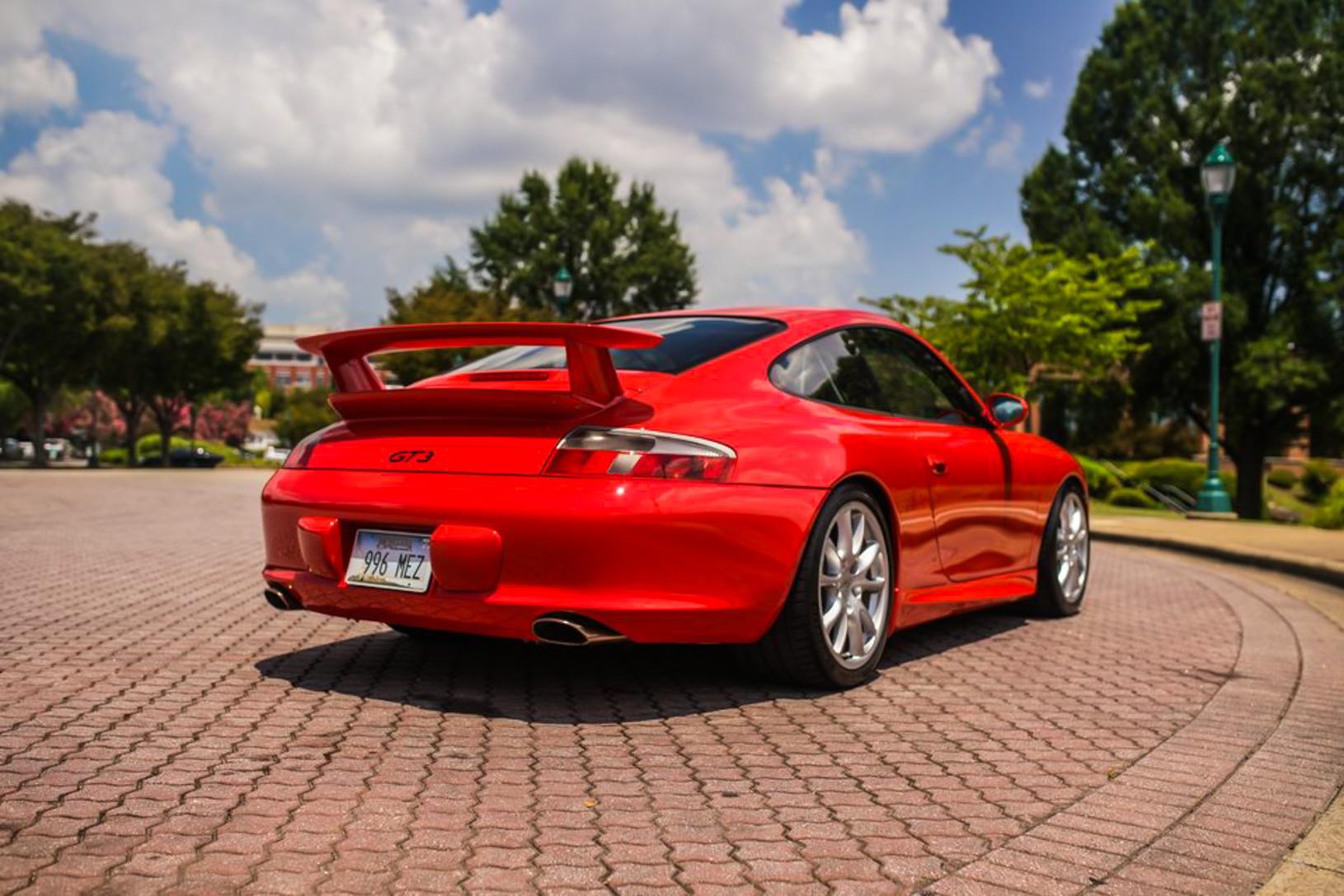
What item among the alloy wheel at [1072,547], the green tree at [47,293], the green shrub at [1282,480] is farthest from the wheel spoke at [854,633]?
the green shrub at [1282,480]

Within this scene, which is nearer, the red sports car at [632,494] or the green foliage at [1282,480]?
the red sports car at [632,494]

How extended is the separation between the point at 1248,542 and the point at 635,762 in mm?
9910

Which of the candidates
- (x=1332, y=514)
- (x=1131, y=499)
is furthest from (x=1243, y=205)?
(x=1332, y=514)

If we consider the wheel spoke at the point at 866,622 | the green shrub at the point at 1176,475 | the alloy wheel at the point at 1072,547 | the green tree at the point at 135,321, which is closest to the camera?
the wheel spoke at the point at 866,622

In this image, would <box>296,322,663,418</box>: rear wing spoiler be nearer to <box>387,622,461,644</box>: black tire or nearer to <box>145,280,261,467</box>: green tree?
<box>387,622,461,644</box>: black tire

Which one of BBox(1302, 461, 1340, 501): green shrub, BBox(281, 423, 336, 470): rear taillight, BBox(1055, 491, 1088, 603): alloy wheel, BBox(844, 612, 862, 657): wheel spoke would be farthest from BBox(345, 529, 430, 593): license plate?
BBox(1302, 461, 1340, 501): green shrub

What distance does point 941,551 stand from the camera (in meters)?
5.39

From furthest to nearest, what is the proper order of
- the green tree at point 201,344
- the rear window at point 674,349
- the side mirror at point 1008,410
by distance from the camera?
the green tree at point 201,344 → the side mirror at point 1008,410 → the rear window at point 674,349

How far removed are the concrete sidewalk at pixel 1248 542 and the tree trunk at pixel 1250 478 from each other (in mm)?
17870

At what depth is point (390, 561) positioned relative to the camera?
14.1 ft

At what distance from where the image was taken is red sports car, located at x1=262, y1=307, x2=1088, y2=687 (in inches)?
159

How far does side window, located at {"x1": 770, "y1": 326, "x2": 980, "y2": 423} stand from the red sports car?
2 centimetres

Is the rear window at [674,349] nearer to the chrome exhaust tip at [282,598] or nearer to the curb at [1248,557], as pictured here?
the chrome exhaust tip at [282,598]

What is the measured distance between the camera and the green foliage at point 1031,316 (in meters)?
27.5
